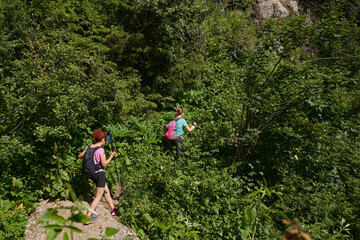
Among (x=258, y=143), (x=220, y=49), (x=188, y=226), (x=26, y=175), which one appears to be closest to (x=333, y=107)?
(x=258, y=143)

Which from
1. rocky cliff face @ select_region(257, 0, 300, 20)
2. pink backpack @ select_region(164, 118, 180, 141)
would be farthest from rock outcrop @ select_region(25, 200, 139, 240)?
rocky cliff face @ select_region(257, 0, 300, 20)

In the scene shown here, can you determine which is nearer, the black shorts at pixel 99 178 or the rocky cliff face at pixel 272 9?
the black shorts at pixel 99 178

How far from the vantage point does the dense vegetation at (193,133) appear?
4293 millimetres

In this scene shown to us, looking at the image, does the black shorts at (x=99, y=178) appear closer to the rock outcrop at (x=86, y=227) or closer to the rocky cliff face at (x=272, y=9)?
the rock outcrop at (x=86, y=227)

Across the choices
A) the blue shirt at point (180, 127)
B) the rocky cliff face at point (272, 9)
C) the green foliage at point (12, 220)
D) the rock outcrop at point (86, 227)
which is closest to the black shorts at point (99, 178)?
the rock outcrop at point (86, 227)

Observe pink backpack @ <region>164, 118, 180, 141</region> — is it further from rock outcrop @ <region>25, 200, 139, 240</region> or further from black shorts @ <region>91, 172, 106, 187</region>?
rock outcrop @ <region>25, 200, 139, 240</region>

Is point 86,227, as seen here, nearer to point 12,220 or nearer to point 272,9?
point 12,220

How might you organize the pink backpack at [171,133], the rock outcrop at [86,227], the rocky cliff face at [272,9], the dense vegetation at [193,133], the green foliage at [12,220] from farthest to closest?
the rocky cliff face at [272,9]
the pink backpack at [171,133]
the dense vegetation at [193,133]
the rock outcrop at [86,227]
the green foliage at [12,220]

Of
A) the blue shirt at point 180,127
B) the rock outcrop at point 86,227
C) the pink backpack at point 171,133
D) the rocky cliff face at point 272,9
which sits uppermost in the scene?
the rocky cliff face at point 272,9

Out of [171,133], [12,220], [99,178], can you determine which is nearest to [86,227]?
[99,178]

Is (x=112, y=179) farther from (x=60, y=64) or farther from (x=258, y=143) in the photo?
(x=258, y=143)

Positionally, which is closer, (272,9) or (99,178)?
(99,178)

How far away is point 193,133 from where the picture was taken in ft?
21.2

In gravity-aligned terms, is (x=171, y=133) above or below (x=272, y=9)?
below
